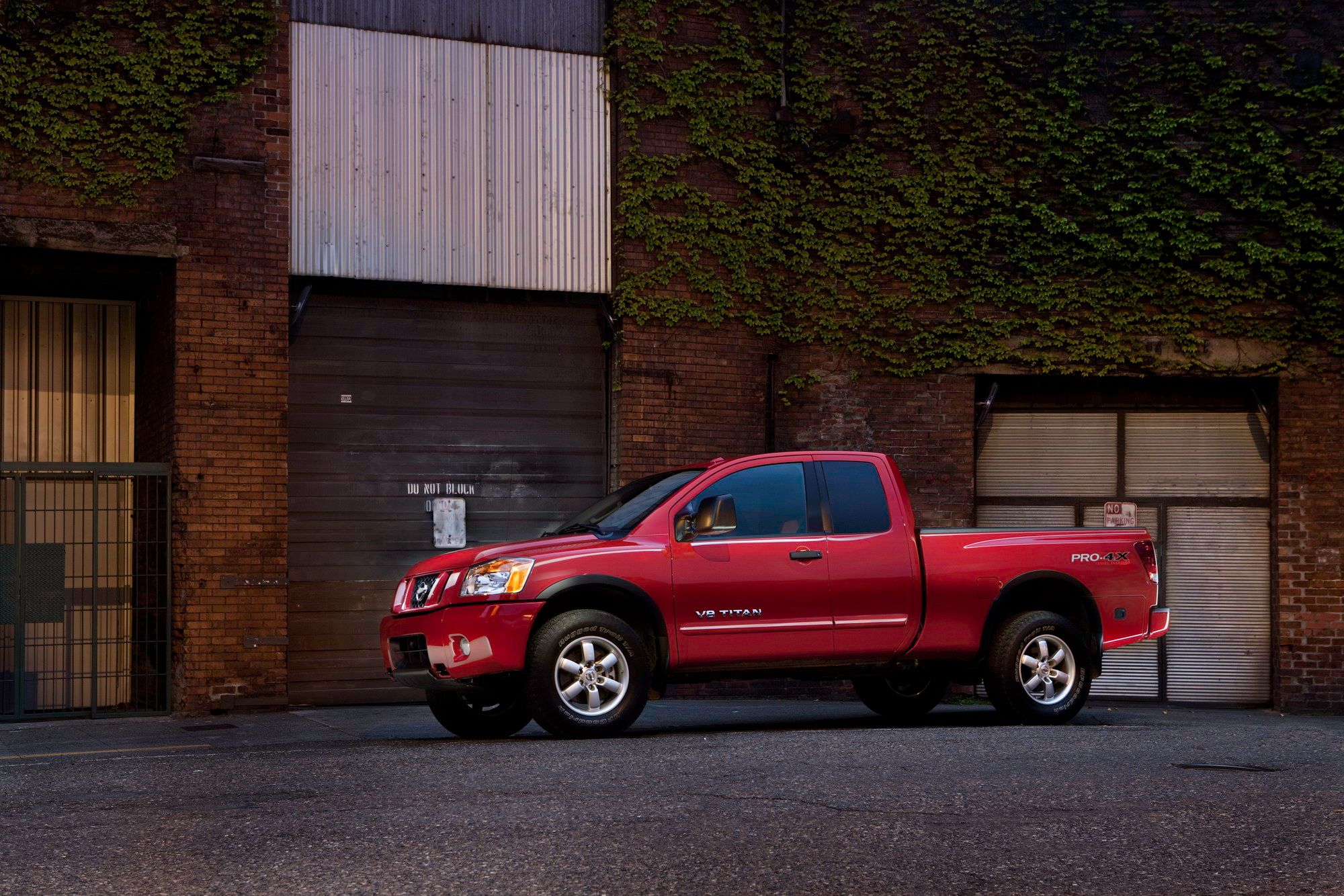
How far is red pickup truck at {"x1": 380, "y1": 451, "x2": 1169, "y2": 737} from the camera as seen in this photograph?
31.2 feet

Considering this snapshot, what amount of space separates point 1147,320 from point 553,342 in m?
6.31

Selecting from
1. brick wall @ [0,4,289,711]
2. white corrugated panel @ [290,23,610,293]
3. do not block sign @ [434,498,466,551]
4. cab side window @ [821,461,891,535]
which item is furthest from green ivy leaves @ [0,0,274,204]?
cab side window @ [821,461,891,535]

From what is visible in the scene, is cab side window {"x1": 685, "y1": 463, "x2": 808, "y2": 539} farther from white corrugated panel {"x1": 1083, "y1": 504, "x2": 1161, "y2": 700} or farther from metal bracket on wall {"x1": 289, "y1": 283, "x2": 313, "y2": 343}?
white corrugated panel {"x1": 1083, "y1": 504, "x2": 1161, "y2": 700}

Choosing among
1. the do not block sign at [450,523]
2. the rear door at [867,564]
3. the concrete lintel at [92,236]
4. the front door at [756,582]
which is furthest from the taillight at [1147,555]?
the concrete lintel at [92,236]

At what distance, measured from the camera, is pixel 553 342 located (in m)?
15.6

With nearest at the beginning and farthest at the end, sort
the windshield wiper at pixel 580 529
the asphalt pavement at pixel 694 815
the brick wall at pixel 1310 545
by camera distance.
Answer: the asphalt pavement at pixel 694 815, the windshield wiper at pixel 580 529, the brick wall at pixel 1310 545

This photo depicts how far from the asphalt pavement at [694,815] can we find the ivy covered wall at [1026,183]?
694cm

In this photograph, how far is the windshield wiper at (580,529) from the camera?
33.1 ft

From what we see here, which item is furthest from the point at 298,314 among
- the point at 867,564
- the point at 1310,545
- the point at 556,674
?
the point at 1310,545

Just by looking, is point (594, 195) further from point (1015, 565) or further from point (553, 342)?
point (1015, 565)

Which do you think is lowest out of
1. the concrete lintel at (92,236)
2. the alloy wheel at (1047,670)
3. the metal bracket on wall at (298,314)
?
the alloy wheel at (1047,670)

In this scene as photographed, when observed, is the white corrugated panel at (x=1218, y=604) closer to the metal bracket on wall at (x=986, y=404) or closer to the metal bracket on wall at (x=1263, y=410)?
the metal bracket on wall at (x=1263, y=410)

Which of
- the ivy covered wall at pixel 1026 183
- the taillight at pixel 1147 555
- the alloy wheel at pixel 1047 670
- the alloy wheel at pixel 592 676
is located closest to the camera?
the alloy wheel at pixel 592 676

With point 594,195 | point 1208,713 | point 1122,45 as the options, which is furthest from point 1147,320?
point 594,195
